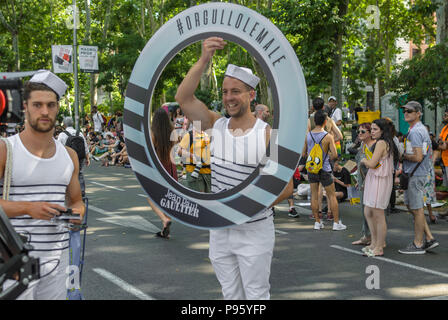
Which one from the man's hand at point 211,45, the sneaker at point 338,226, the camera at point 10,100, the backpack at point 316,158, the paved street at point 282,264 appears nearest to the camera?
the camera at point 10,100

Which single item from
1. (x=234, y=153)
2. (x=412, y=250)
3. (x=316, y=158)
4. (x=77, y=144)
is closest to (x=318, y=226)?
(x=316, y=158)

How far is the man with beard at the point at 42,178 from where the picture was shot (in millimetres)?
3215

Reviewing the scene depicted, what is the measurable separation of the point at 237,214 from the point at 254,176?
22 cm

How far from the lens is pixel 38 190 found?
326cm

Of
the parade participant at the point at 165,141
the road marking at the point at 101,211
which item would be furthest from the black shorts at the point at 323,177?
the road marking at the point at 101,211

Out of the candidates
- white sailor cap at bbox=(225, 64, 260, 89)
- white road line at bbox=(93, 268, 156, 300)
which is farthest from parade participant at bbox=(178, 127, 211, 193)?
white sailor cap at bbox=(225, 64, 260, 89)

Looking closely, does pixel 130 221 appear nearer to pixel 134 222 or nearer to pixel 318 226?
pixel 134 222

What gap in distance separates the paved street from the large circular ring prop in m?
2.67

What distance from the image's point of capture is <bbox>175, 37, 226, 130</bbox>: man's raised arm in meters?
3.10

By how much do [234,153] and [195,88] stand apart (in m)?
0.44

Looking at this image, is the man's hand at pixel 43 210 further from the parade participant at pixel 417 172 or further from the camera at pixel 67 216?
the parade participant at pixel 417 172

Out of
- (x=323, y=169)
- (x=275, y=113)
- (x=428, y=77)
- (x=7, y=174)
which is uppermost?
(x=428, y=77)

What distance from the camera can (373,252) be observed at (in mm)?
7262
